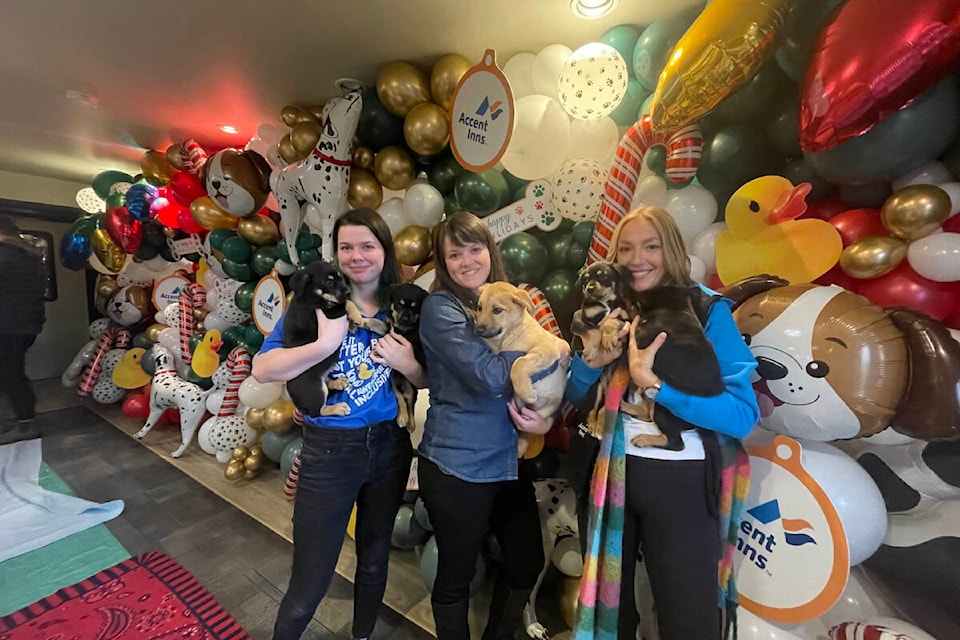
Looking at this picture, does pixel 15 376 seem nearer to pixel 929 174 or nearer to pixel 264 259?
pixel 264 259

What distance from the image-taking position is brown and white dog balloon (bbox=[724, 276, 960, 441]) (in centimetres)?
98

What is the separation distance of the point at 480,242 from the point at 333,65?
1894mm

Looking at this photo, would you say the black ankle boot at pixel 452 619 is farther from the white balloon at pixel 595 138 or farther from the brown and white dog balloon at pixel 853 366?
the white balloon at pixel 595 138

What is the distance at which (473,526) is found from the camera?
1.22 meters

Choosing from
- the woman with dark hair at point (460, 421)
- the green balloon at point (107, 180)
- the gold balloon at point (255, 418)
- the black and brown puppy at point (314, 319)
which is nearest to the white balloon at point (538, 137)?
the woman with dark hair at point (460, 421)

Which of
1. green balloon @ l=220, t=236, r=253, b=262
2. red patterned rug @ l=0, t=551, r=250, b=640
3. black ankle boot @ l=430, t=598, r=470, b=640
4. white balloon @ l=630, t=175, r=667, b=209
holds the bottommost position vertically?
red patterned rug @ l=0, t=551, r=250, b=640

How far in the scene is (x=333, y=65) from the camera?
91.8 inches

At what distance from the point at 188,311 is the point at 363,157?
8.52 feet

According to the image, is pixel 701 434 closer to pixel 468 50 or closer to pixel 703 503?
pixel 703 503

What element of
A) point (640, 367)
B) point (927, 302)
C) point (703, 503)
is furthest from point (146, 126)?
point (927, 302)

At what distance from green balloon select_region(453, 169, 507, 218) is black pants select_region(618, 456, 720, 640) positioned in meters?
1.48

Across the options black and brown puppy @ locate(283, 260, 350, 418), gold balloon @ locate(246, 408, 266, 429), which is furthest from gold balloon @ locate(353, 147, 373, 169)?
gold balloon @ locate(246, 408, 266, 429)

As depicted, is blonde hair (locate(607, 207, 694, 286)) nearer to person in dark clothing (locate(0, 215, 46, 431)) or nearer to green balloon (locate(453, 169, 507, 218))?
green balloon (locate(453, 169, 507, 218))

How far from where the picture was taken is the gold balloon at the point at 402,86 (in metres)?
2.19
